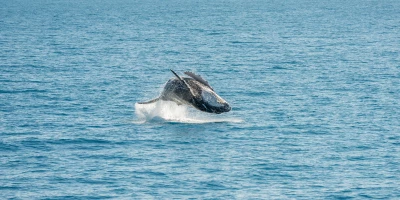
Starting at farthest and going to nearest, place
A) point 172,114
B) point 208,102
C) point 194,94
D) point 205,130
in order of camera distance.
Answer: point 172,114 < point 205,130 < point 194,94 < point 208,102

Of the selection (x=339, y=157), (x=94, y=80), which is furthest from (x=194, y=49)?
(x=339, y=157)

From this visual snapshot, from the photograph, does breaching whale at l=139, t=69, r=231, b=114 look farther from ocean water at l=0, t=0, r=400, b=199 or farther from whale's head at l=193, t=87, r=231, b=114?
ocean water at l=0, t=0, r=400, b=199

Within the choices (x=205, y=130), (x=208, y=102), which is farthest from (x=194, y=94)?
(x=205, y=130)

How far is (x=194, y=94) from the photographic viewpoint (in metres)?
66.8

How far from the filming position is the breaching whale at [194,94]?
6675cm

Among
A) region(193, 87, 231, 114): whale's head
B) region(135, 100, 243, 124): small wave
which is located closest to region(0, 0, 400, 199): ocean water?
region(135, 100, 243, 124): small wave

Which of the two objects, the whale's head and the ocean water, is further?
the whale's head

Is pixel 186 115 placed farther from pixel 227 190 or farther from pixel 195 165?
pixel 227 190

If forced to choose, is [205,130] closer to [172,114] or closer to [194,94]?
[172,114]

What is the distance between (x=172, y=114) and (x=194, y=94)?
7.04m

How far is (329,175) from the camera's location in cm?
6081

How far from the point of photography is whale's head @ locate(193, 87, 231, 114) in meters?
66.7

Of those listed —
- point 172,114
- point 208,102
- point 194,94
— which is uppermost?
point 194,94

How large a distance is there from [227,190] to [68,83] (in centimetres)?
4717
